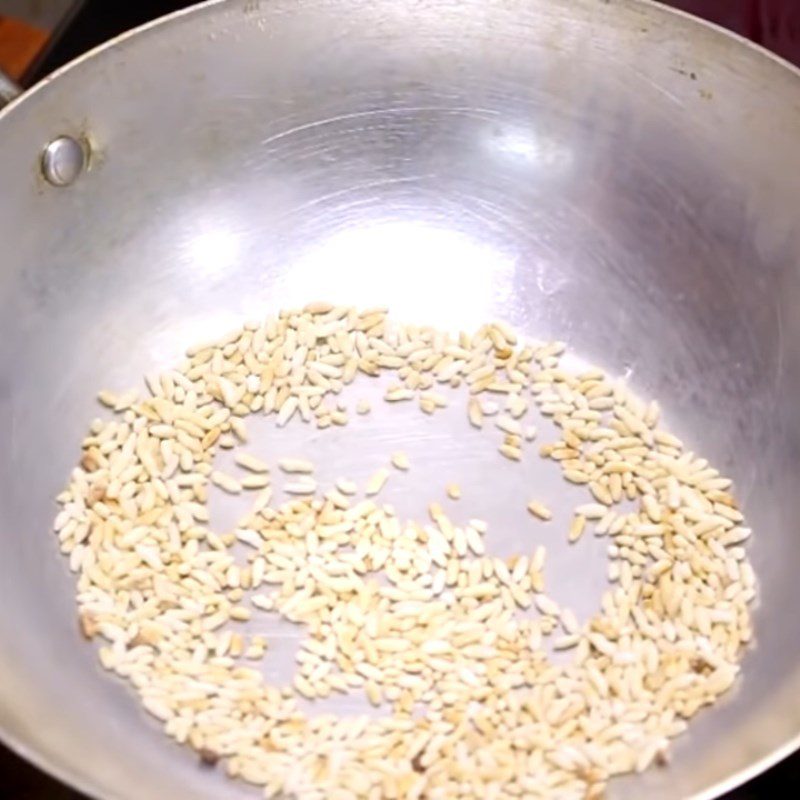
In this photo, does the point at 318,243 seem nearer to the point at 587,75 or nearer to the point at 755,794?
the point at 587,75

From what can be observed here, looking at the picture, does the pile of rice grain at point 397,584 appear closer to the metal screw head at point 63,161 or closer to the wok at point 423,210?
the wok at point 423,210

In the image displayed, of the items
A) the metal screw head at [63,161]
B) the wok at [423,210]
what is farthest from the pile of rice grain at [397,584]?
the metal screw head at [63,161]

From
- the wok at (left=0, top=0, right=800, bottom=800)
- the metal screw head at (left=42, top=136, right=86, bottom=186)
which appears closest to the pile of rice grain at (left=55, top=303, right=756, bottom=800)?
the wok at (left=0, top=0, right=800, bottom=800)

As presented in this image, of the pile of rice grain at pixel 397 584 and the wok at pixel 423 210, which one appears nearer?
the pile of rice grain at pixel 397 584

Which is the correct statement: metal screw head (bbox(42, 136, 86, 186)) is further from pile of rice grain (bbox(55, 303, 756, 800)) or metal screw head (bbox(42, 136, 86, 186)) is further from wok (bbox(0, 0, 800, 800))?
pile of rice grain (bbox(55, 303, 756, 800))

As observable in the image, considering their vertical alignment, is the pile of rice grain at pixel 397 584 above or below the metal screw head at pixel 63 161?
below
